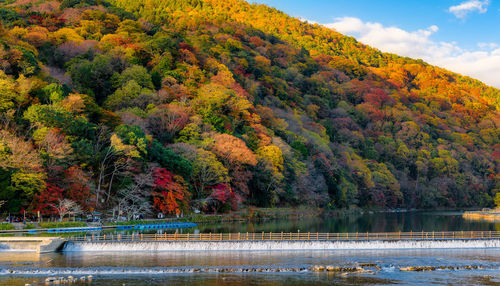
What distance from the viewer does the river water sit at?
101 ft

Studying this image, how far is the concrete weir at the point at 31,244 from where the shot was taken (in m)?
39.8

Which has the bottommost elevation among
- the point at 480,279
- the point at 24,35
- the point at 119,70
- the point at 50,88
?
the point at 480,279

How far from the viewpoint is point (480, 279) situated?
104ft

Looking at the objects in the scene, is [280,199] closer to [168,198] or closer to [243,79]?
[168,198]

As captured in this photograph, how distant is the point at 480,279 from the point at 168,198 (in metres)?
40.9

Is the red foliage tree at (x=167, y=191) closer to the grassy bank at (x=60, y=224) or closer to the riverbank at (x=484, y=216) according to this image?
the grassy bank at (x=60, y=224)

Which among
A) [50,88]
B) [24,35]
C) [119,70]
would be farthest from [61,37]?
[50,88]

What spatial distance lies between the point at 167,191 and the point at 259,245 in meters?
24.6

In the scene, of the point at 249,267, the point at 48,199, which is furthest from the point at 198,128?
the point at 249,267

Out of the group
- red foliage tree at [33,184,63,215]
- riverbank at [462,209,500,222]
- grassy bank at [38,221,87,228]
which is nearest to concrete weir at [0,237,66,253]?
grassy bank at [38,221,87,228]

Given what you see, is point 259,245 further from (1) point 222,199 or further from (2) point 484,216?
(2) point 484,216

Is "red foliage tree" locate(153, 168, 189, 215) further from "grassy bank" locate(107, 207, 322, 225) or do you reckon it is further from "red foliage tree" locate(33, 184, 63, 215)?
"red foliage tree" locate(33, 184, 63, 215)

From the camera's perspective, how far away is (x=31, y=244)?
40.5 meters

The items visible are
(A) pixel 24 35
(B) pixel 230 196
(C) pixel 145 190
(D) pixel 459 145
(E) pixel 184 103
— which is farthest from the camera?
(D) pixel 459 145
